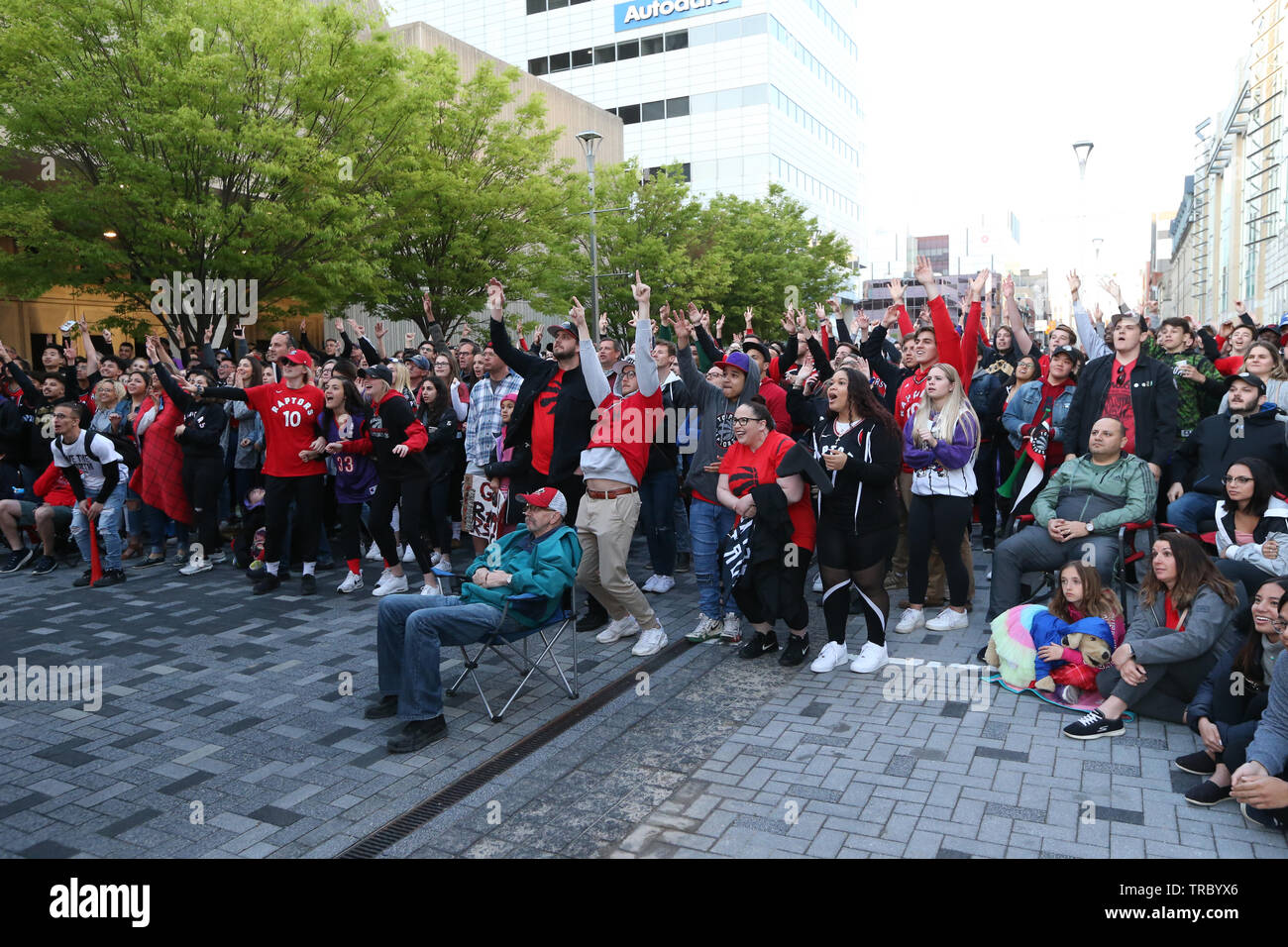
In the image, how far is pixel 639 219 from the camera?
3184cm

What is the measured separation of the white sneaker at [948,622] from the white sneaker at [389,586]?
4.57m

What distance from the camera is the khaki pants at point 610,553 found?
6.67m

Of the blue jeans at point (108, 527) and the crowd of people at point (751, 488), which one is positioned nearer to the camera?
the crowd of people at point (751, 488)

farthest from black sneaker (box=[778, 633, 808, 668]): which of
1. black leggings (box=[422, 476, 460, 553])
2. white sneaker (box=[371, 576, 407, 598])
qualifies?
black leggings (box=[422, 476, 460, 553])

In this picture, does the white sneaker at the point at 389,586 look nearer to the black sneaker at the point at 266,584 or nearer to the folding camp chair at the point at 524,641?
the black sneaker at the point at 266,584

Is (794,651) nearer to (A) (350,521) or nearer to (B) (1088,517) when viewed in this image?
(B) (1088,517)

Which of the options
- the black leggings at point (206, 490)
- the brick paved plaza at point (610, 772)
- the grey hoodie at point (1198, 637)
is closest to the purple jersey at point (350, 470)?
the black leggings at point (206, 490)

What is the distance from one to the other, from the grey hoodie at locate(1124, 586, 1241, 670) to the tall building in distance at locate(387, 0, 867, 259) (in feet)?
158

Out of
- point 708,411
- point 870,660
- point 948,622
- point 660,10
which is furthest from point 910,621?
point 660,10

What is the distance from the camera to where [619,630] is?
7039mm

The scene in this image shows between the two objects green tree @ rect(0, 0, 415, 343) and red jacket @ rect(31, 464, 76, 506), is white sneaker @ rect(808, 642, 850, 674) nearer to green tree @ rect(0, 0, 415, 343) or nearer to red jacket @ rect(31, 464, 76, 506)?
red jacket @ rect(31, 464, 76, 506)

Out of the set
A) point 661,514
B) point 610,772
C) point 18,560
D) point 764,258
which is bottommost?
point 610,772

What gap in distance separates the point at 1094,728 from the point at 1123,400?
3124 millimetres

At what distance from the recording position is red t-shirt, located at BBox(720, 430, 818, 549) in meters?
6.40
